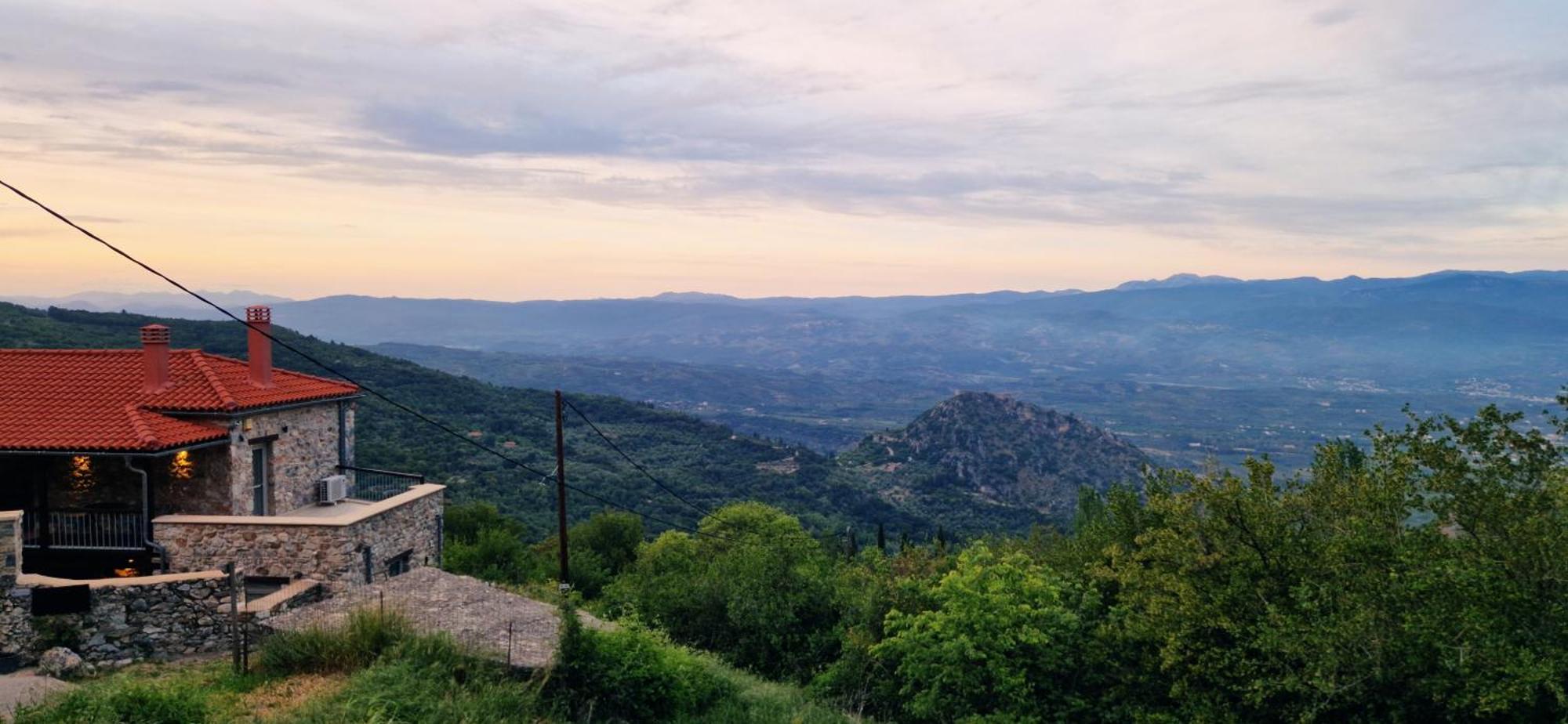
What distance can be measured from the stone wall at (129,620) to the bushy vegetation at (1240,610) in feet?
22.6

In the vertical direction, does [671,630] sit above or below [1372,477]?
below

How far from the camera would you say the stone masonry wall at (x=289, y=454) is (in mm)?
18891

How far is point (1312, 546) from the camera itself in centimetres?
1691

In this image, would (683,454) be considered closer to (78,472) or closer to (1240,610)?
(78,472)

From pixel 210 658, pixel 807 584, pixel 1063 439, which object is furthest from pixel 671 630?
pixel 1063 439

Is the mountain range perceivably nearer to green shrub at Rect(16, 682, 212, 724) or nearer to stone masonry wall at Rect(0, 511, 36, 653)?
stone masonry wall at Rect(0, 511, 36, 653)

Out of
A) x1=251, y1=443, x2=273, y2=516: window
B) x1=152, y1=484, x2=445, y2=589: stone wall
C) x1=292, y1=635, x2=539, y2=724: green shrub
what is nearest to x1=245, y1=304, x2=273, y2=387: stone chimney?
x1=251, y1=443, x2=273, y2=516: window

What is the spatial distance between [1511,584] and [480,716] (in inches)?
579

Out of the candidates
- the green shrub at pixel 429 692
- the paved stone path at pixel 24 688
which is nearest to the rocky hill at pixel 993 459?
the green shrub at pixel 429 692

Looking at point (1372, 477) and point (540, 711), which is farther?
point (1372, 477)

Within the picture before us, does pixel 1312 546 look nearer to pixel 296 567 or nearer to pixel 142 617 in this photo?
pixel 296 567

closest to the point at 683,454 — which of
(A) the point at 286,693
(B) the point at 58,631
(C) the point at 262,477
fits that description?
(C) the point at 262,477

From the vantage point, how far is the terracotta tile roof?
17.5 meters

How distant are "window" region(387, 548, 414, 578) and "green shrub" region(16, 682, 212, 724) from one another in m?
8.38
